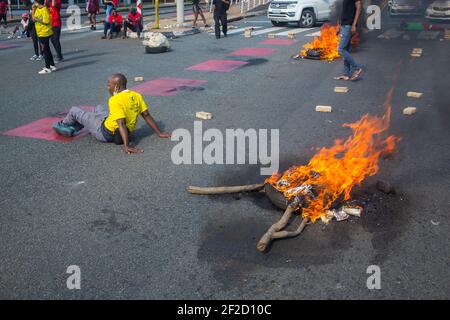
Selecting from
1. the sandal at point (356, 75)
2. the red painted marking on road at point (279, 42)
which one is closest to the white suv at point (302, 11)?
the red painted marking on road at point (279, 42)

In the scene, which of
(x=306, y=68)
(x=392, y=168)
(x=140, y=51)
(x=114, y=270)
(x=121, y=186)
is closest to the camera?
(x=114, y=270)

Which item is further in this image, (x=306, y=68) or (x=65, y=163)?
(x=306, y=68)

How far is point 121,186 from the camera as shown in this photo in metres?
5.15

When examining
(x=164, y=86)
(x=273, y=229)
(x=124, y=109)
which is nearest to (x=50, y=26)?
(x=164, y=86)

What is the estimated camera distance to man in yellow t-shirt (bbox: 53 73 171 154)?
19.7 ft

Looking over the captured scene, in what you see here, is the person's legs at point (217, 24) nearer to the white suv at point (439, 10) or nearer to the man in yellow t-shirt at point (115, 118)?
the man in yellow t-shirt at point (115, 118)

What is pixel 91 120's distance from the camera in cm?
654

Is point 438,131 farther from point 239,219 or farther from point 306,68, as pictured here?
point 306,68

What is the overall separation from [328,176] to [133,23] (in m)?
15.9

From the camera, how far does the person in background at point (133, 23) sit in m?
18.2

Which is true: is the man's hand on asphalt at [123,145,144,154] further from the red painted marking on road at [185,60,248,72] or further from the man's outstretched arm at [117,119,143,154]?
the red painted marking on road at [185,60,248,72]

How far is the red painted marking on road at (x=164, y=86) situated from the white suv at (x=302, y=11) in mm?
11363

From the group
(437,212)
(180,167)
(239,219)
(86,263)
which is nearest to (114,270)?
(86,263)

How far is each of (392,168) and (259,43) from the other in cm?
1206
